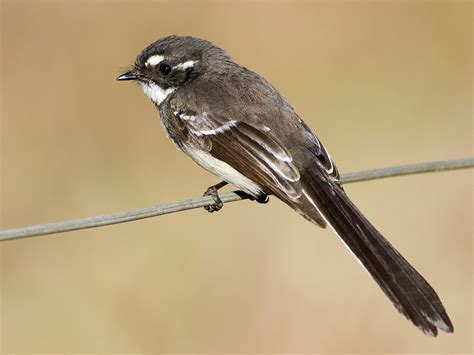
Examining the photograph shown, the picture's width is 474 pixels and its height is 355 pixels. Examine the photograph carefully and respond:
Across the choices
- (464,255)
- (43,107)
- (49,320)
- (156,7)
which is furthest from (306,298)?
(156,7)

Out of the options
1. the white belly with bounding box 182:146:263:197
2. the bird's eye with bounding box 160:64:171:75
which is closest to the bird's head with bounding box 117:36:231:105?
the bird's eye with bounding box 160:64:171:75

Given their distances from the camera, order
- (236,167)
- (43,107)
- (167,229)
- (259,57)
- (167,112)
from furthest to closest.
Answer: (259,57), (43,107), (167,229), (167,112), (236,167)

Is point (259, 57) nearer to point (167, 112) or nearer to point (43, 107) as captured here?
point (43, 107)

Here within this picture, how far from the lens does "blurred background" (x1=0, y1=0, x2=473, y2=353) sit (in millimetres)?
8336

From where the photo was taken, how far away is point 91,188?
957cm

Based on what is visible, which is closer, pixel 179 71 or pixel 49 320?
pixel 179 71

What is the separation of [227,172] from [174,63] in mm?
1357

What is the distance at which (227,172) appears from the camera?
20.0 feet

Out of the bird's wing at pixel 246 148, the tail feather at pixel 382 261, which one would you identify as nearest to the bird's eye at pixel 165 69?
the bird's wing at pixel 246 148

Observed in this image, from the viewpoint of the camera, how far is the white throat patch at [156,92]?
696cm

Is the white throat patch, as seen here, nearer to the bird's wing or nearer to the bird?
the bird

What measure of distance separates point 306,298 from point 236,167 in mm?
2876

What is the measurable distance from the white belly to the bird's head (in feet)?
2.76

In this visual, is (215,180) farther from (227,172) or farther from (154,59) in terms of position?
(227,172)
